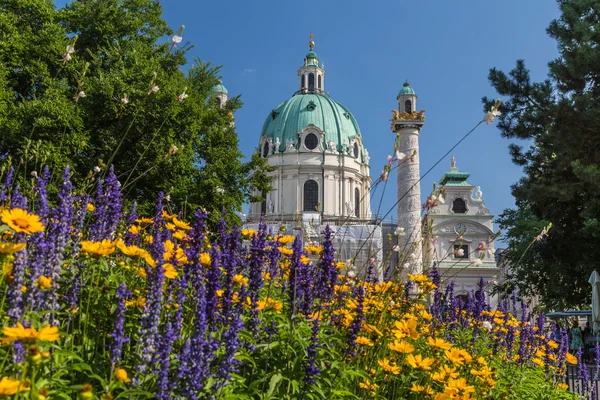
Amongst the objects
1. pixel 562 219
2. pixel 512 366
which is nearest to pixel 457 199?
pixel 562 219

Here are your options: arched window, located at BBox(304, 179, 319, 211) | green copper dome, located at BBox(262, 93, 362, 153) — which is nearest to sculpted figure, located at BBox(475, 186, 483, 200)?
green copper dome, located at BBox(262, 93, 362, 153)

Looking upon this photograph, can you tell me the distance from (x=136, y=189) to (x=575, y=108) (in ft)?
39.0

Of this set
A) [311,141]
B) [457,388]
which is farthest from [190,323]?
[311,141]

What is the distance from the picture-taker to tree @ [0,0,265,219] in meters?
14.4

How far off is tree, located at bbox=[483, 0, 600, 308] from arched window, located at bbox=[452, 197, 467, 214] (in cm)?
3480

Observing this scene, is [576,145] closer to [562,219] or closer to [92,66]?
[562,219]

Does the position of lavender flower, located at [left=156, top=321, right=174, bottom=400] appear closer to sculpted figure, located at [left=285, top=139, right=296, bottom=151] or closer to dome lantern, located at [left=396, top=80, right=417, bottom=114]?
dome lantern, located at [left=396, top=80, right=417, bottom=114]

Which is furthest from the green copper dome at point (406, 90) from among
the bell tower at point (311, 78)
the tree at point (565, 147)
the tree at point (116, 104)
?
the tree at point (565, 147)

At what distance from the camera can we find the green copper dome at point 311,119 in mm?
57438

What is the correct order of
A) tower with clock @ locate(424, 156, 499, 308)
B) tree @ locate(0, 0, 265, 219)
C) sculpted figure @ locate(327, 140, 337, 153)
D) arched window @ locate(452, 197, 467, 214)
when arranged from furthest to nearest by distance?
sculpted figure @ locate(327, 140, 337, 153), arched window @ locate(452, 197, 467, 214), tower with clock @ locate(424, 156, 499, 308), tree @ locate(0, 0, 265, 219)

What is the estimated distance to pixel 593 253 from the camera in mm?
13953

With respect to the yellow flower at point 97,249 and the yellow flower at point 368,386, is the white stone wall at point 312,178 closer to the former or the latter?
the yellow flower at point 368,386

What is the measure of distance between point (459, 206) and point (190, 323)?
50.9 meters

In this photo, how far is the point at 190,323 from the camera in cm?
274
